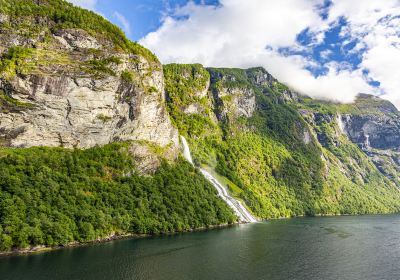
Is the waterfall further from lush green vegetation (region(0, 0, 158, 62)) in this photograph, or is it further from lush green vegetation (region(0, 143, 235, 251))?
lush green vegetation (region(0, 0, 158, 62))

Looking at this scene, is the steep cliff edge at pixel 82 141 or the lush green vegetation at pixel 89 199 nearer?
the lush green vegetation at pixel 89 199

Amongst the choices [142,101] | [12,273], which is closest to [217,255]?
[12,273]

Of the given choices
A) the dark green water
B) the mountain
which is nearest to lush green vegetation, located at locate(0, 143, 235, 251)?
the mountain

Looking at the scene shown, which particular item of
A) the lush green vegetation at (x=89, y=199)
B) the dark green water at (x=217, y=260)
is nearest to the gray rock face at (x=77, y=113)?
the lush green vegetation at (x=89, y=199)

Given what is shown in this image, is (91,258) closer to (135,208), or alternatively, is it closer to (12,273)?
(12,273)

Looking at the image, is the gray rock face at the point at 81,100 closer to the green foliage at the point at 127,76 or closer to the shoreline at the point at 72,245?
the green foliage at the point at 127,76
